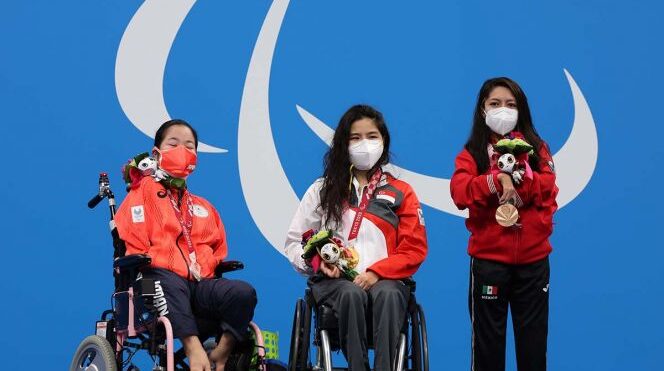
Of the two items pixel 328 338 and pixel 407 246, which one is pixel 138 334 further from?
pixel 407 246

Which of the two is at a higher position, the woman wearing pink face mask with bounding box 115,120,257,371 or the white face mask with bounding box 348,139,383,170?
the white face mask with bounding box 348,139,383,170

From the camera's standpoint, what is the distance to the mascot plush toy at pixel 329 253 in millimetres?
3859

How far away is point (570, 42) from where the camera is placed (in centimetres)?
536

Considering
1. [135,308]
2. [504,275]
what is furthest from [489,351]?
[135,308]

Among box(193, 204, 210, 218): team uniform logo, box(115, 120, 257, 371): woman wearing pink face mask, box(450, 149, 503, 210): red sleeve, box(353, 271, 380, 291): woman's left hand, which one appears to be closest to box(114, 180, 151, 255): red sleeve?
box(115, 120, 257, 371): woman wearing pink face mask

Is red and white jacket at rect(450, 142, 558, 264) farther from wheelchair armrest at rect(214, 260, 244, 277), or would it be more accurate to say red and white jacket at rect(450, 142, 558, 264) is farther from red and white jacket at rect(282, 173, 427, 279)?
wheelchair armrest at rect(214, 260, 244, 277)

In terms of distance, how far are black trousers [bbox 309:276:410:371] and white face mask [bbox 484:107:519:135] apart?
77cm

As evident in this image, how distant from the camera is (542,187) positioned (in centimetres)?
389

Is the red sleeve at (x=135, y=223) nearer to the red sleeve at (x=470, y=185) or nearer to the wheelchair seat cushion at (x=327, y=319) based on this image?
the wheelchair seat cushion at (x=327, y=319)

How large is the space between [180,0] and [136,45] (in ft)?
1.09

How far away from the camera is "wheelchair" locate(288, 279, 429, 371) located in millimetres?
3713

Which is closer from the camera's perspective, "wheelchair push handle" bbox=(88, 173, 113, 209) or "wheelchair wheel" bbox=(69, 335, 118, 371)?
"wheelchair wheel" bbox=(69, 335, 118, 371)

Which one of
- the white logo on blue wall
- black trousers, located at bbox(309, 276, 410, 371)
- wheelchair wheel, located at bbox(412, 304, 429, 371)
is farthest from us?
the white logo on blue wall

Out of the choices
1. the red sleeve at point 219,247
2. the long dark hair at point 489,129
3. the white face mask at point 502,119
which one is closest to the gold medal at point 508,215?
the long dark hair at point 489,129
